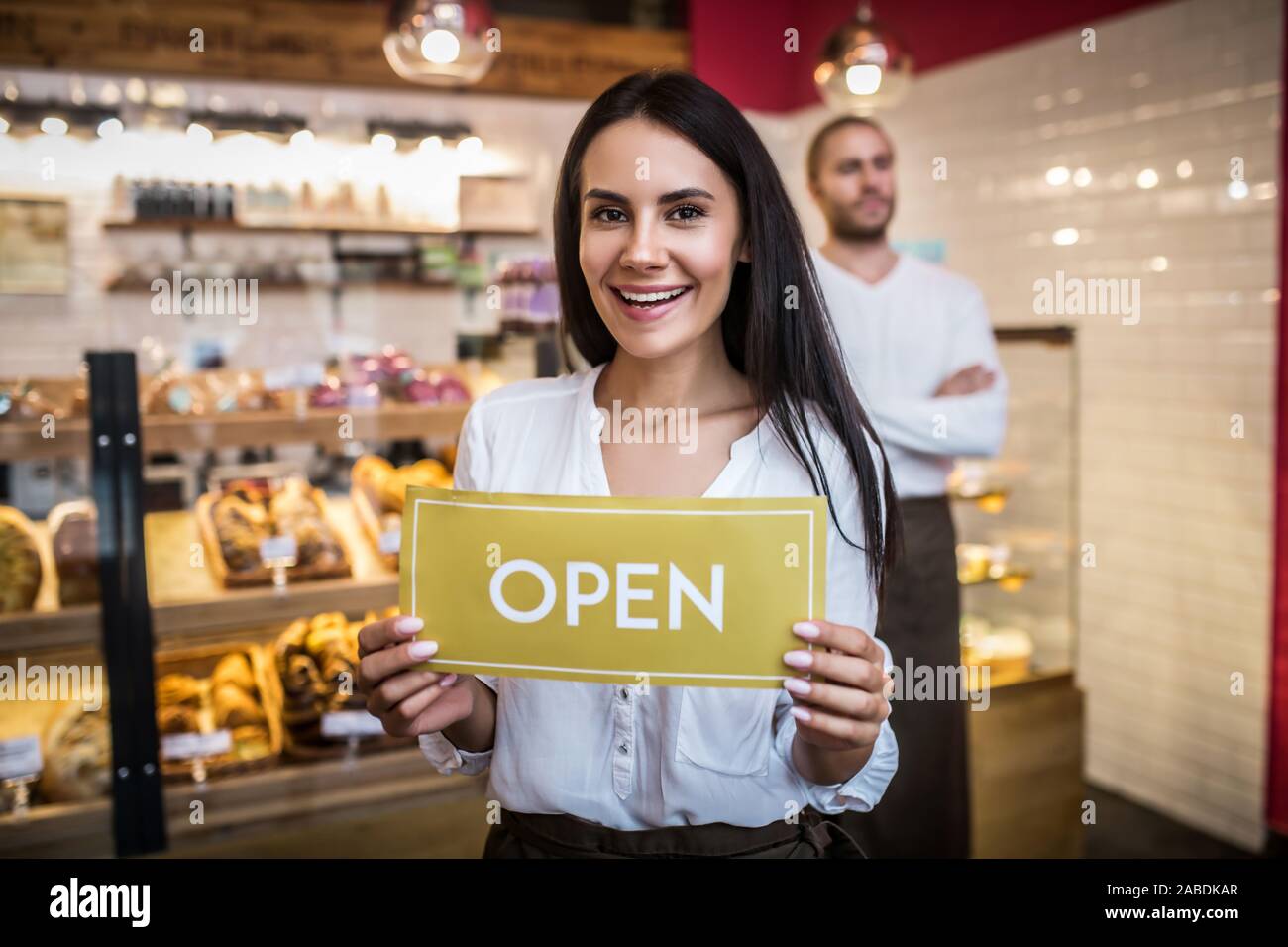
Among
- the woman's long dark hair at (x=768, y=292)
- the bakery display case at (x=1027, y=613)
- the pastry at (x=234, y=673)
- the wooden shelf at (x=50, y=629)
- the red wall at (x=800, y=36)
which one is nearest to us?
the woman's long dark hair at (x=768, y=292)

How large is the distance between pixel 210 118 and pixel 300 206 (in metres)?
0.49

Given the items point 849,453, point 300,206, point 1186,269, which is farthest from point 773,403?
point 300,206

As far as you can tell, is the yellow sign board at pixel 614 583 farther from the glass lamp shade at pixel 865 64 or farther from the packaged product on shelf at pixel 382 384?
the glass lamp shade at pixel 865 64

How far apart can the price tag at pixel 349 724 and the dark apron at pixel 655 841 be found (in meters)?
1.31

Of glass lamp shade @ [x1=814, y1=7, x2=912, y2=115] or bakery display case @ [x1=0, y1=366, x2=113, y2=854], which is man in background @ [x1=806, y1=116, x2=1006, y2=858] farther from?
bakery display case @ [x1=0, y1=366, x2=113, y2=854]

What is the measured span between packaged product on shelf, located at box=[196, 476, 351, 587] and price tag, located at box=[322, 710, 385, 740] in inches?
12.7

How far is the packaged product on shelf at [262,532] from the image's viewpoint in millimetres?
2438

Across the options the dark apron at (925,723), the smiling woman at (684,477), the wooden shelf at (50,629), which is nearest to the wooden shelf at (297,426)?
the wooden shelf at (50,629)

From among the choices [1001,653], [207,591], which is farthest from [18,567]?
[1001,653]

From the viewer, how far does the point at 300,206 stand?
4.84m

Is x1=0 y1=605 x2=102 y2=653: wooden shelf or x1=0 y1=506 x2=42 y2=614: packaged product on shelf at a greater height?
x1=0 y1=506 x2=42 y2=614: packaged product on shelf

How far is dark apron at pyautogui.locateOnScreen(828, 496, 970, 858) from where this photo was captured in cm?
256

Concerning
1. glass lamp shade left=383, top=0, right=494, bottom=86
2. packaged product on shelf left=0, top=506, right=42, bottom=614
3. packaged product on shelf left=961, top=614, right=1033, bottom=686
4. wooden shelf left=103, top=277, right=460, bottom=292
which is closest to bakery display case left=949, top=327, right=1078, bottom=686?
packaged product on shelf left=961, top=614, right=1033, bottom=686
